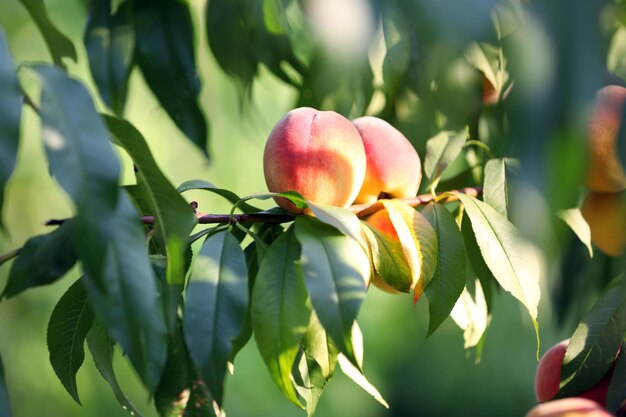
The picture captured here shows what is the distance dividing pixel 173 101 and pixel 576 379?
0.34 metres

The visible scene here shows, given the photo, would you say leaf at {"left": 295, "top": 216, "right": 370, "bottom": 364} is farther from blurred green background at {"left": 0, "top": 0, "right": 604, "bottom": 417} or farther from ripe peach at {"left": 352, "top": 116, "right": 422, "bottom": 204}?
blurred green background at {"left": 0, "top": 0, "right": 604, "bottom": 417}

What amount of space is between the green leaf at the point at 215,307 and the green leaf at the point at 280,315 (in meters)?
0.01

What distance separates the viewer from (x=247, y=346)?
264 cm

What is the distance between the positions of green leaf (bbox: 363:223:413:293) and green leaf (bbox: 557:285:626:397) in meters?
0.10

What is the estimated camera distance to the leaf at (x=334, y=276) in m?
0.37

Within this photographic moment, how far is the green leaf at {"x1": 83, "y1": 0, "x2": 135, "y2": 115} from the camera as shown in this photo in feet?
1.95

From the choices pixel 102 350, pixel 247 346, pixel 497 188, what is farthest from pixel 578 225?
pixel 247 346

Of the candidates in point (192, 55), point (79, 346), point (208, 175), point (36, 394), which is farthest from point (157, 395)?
point (36, 394)

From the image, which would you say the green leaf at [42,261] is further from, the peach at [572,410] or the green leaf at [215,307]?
the peach at [572,410]

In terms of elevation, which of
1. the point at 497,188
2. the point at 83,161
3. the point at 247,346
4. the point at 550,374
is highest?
the point at 83,161

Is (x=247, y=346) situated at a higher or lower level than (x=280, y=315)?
lower

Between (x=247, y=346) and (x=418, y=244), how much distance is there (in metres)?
2.24

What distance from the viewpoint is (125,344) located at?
0.32 meters

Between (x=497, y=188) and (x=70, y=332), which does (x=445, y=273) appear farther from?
(x=70, y=332)
